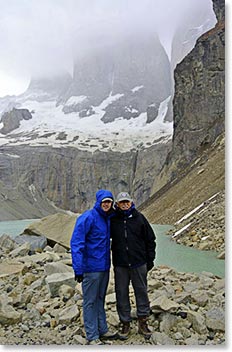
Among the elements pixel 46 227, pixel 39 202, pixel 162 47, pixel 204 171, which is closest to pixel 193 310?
pixel 46 227

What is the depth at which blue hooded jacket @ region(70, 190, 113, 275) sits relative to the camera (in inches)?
184

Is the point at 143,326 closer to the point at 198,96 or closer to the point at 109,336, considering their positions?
the point at 109,336

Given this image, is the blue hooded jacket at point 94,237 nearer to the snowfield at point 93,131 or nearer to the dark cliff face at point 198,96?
the dark cliff face at point 198,96

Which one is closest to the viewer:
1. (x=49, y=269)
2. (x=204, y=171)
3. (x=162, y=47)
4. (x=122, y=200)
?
(x=122, y=200)

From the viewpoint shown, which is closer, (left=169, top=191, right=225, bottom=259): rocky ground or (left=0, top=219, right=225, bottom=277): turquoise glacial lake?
(left=0, top=219, right=225, bottom=277): turquoise glacial lake

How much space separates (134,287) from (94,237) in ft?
2.64

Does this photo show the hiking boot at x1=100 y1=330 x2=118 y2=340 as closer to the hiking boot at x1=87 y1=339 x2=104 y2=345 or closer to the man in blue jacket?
the man in blue jacket

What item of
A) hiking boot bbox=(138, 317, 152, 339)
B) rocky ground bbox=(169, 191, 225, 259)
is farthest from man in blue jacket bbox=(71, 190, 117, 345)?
rocky ground bbox=(169, 191, 225, 259)

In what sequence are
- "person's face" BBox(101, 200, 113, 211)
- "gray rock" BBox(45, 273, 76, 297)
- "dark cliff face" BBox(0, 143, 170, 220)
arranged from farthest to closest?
"dark cliff face" BBox(0, 143, 170, 220) → "gray rock" BBox(45, 273, 76, 297) → "person's face" BBox(101, 200, 113, 211)

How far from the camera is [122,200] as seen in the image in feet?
15.8

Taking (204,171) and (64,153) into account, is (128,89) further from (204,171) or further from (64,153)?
(204,171)

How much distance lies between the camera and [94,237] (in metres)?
4.76

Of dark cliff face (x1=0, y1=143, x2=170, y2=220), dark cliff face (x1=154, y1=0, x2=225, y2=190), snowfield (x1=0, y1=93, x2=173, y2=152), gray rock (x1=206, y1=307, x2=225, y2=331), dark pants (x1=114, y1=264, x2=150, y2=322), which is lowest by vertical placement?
gray rock (x1=206, y1=307, x2=225, y2=331)

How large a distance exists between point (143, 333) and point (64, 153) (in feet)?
385
